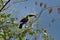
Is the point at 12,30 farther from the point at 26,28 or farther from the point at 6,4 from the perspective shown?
the point at 6,4

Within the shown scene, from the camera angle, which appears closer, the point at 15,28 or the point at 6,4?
the point at 15,28

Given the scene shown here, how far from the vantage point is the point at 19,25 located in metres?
1.02

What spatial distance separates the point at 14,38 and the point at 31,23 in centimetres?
14

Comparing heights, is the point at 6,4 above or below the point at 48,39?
above

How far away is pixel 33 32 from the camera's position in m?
0.98

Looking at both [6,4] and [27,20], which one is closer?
[27,20]

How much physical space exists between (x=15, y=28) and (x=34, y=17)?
A: 0.42 ft

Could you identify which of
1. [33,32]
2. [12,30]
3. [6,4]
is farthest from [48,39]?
[6,4]

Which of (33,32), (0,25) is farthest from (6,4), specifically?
(33,32)

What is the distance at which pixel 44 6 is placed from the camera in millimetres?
1063

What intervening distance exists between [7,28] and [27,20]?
0.12 meters

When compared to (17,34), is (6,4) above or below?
above

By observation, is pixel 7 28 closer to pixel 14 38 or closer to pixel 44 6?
pixel 14 38

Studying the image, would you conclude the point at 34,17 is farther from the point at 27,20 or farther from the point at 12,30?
the point at 12,30
